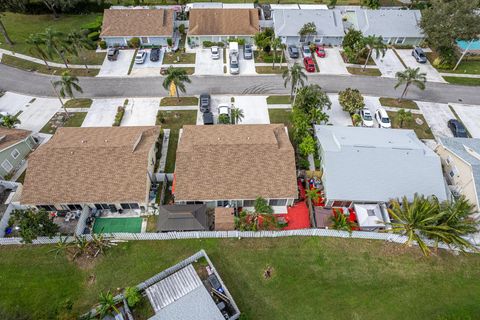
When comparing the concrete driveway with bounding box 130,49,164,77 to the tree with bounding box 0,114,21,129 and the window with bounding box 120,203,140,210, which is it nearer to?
Answer: the tree with bounding box 0,114,21,129

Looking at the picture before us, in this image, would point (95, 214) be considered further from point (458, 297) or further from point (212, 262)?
point (458, 297)

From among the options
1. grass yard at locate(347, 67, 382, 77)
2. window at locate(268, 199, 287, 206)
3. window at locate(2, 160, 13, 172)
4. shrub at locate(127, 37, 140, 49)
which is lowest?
window at locate(268, 199, 287, 206)

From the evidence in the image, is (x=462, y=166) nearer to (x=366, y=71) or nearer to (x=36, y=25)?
(x=366, y=71)

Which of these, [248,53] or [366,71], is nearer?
[366,71]

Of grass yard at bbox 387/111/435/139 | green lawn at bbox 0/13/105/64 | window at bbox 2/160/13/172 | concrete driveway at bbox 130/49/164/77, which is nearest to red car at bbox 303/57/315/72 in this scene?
grass yard at bbox 387/111/435/139

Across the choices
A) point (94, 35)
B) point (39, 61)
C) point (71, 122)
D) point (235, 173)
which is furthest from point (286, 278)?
point (94, 35)

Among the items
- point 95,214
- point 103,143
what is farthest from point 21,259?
point 103,143
